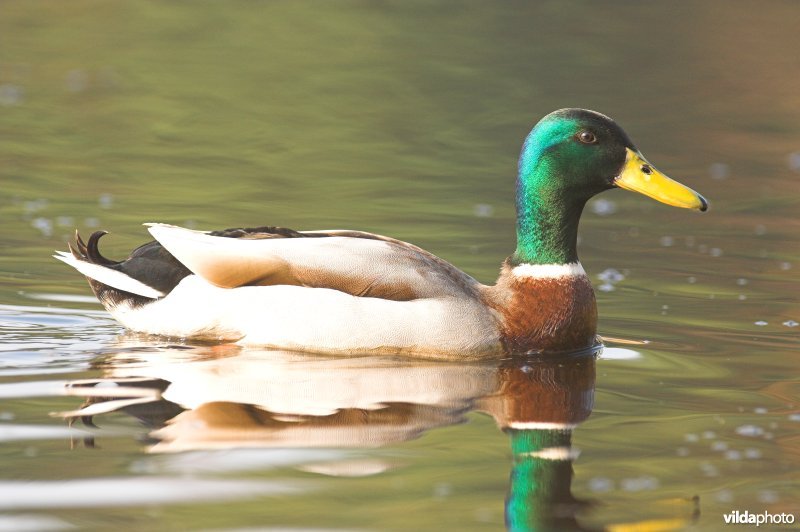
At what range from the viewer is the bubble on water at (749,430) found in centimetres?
682

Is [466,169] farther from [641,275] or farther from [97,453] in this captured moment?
[97,453]

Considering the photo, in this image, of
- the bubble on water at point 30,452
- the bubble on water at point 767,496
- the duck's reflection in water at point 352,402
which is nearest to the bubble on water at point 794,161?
the duck's reflection in water at point 352,402

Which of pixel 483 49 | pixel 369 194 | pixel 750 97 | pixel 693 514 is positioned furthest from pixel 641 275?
pixel 483 49

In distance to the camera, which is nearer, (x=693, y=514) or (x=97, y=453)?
(x=693, y=514)

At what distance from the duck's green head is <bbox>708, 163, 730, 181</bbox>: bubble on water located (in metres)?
5.42

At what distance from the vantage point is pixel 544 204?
8680 millimetres

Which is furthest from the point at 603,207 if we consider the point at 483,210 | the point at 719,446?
the point at 719,446

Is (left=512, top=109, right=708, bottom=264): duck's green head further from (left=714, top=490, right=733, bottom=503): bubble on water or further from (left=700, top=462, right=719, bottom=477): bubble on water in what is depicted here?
(left=714, top=490, right=733, bottom=503): bubble on water

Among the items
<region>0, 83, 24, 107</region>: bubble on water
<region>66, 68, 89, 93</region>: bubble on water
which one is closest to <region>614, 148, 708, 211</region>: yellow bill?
<region>0, 83, 24, 107</region>: bubble on water

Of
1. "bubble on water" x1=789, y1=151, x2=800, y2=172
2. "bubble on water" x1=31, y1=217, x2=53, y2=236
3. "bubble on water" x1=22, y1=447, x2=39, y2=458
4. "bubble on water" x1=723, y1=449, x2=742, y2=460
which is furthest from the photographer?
"bubble on water" x1=789, y1=151, x2=800, y2=172

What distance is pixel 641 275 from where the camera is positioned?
10.4 metres

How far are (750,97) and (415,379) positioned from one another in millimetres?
11539

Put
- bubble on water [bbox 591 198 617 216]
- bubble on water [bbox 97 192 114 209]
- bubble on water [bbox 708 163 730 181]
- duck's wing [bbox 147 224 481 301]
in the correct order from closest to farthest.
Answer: duck's wing [bbox 147 224 481 301] → bubble on water [bbox 97 192 114 209] → bubble on water [bbox 591 198 617 216] → bubble on water [bbox 708 163 730 181]

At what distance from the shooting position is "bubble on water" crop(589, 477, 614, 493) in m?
5.93
